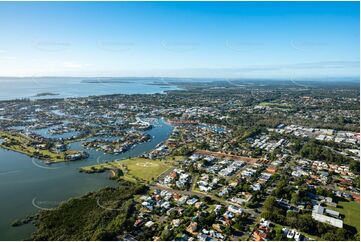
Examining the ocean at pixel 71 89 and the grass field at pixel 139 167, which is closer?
the grass field at pixel 139 167

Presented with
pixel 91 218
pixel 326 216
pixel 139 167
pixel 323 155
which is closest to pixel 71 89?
pixel 139 167

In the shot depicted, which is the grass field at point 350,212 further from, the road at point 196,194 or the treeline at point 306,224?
the road at point 196,194

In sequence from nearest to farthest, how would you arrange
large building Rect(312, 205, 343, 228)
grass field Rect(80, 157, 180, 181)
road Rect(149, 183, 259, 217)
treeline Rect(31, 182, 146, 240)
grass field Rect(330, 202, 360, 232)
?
1. treeline Rect(31, 182, 146, 240)
2. large building Rect(312, 205, 343, 228)
3. grass field Rect(330, 202, 360, 232)
4. road Rect(149, 183, 259, 217)
5. grass field Rect(80, 157, 180, 181)

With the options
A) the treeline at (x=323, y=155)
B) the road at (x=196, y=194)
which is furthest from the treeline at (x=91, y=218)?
the treeline at (x=323, y=155)

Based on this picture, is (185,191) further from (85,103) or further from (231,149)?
(85,103)

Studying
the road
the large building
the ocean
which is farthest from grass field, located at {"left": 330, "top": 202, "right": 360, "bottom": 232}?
the ocean

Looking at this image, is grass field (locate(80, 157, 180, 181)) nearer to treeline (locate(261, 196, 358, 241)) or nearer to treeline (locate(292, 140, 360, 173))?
treeline (locate(261, 196, 358, 241))

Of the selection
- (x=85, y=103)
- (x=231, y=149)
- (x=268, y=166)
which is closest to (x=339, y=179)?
(x=268, y=166)
